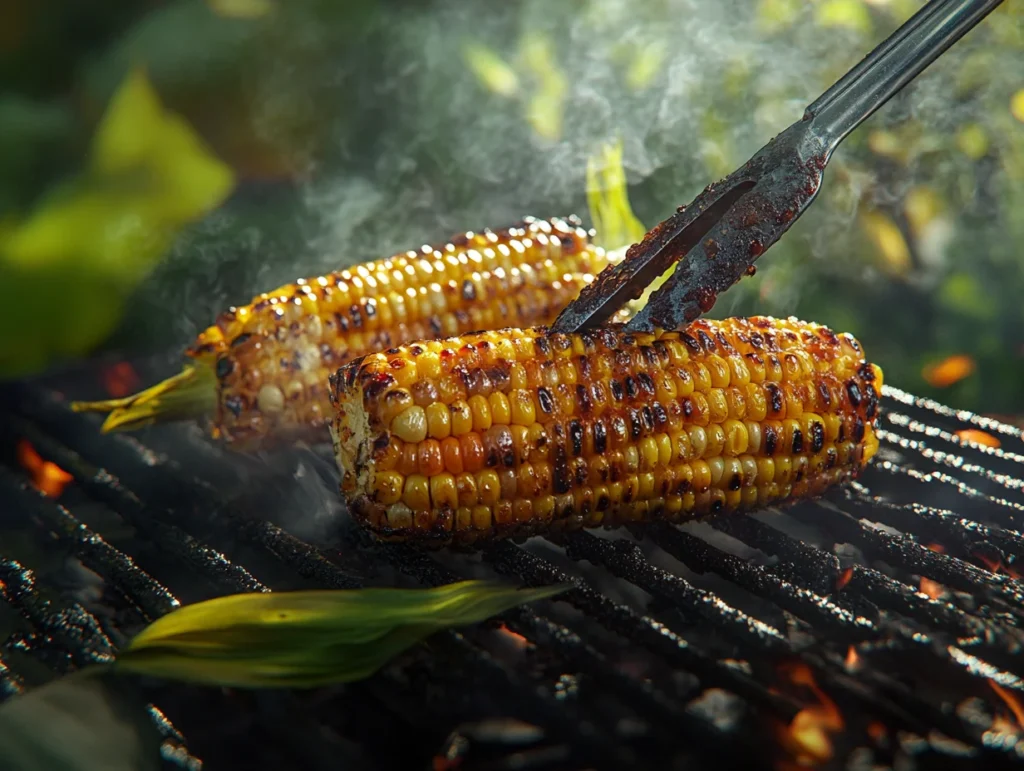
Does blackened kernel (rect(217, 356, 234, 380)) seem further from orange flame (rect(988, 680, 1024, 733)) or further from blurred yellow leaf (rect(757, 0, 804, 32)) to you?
blurred yellow leaf (rect(757, 0, 804, 32))

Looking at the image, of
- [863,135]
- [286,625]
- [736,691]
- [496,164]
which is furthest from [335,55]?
[736,691]

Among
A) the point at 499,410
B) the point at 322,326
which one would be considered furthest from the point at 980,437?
the point at 322,326

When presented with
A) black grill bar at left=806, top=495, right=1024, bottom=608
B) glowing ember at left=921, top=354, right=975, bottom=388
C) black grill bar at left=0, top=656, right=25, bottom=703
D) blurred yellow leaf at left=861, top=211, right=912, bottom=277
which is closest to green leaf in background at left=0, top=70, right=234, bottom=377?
black grill bar at left=0, top=656, right=25, bottom=703

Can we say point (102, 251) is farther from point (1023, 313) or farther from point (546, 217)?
point (1023, 313)

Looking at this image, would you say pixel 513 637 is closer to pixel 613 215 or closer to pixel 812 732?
pixel 812 732

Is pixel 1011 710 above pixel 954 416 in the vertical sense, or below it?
below

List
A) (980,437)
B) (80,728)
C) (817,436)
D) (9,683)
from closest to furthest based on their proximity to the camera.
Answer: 1. (80,728)
2. (9,683)
3. (817,436)
4. (980,437)

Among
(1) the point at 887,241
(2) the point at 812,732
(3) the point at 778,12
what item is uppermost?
(3) the point at 778,12

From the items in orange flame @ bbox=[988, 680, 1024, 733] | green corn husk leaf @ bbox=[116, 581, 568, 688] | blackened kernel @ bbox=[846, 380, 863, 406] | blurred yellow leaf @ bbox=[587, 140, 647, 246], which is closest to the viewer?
orange flame @ bbox=[988, 680, 1024, 733]
